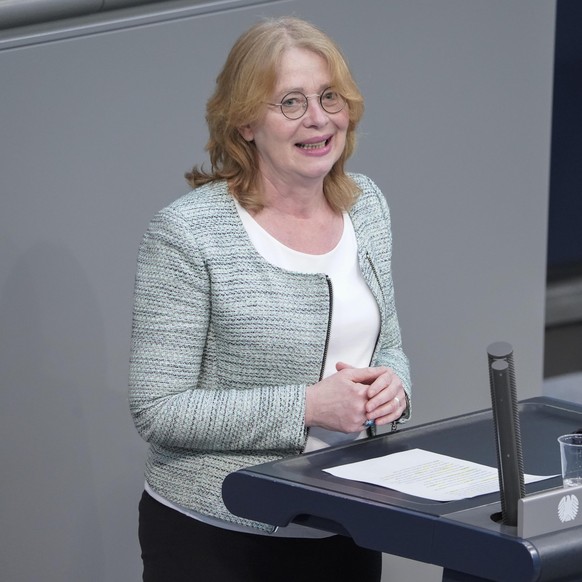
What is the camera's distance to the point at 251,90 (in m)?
2.05

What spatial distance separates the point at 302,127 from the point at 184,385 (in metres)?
0.49

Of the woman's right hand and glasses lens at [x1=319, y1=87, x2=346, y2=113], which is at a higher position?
glasses lens at [x1=319, y1=87, x2=346, y2=113]

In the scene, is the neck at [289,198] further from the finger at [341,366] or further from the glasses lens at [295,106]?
the finger at [341,366]

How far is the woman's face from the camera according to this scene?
205cm

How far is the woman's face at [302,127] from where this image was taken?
6.74ft

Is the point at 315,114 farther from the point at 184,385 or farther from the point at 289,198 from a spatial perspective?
the point at 184,385

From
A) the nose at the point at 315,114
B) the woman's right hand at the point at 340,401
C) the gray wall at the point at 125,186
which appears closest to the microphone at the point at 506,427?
the woman's right hand at the point at 340,401

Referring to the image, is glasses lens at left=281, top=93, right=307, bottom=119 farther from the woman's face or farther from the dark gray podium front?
the dark gray podium front

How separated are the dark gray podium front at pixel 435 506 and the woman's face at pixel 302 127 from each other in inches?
19.9

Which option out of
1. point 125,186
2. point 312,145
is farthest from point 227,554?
point 125,186

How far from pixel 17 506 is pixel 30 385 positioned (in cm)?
31

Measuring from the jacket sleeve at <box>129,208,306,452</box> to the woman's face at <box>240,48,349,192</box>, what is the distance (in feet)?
0.79

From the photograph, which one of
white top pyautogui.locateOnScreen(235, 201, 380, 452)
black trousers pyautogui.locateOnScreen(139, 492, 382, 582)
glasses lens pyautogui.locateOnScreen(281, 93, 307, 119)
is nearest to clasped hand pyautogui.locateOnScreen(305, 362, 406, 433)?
white top pyautogui.locateOnScreen(235, 201, 380, 452)

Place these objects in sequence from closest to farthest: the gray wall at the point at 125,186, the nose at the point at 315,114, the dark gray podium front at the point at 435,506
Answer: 1. the dark gray podium front at the point at 435,506
2. the nose at the point at 315,114
3. the gray wall at the point at 125,186
